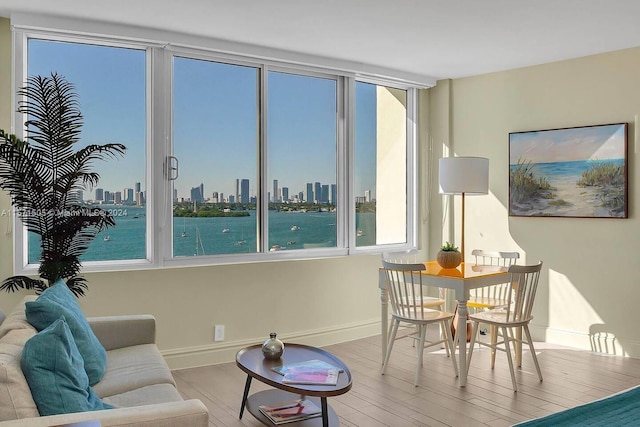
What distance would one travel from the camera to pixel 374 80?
18.7 ft

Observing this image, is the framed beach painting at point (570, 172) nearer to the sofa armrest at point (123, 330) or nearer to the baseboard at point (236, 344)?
the baseboard at point (236, 344)

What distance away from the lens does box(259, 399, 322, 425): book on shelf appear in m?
3.14

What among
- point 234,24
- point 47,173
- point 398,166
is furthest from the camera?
point 398,166

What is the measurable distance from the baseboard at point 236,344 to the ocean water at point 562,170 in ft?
6.90

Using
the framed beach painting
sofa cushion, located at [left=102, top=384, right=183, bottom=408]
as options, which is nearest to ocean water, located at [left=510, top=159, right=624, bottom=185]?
the framed beach painting

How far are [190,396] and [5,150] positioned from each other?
1939 millimetres

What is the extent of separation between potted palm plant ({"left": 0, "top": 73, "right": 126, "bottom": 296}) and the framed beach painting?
3.65 meters

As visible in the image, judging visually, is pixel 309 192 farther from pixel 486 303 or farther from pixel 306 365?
pixel 306 365

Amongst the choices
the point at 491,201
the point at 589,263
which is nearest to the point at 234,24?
the point at 491,201

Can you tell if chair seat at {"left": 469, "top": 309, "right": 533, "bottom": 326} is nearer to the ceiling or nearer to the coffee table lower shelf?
the coffee table lower shelf

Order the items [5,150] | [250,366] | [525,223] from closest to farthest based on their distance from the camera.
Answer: [250,366]
[5,150]
[525,223]

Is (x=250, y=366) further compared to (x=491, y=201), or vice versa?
(x=491, y=201)

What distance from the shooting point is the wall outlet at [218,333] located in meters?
4.56

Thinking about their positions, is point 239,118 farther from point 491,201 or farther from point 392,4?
point 491,201
